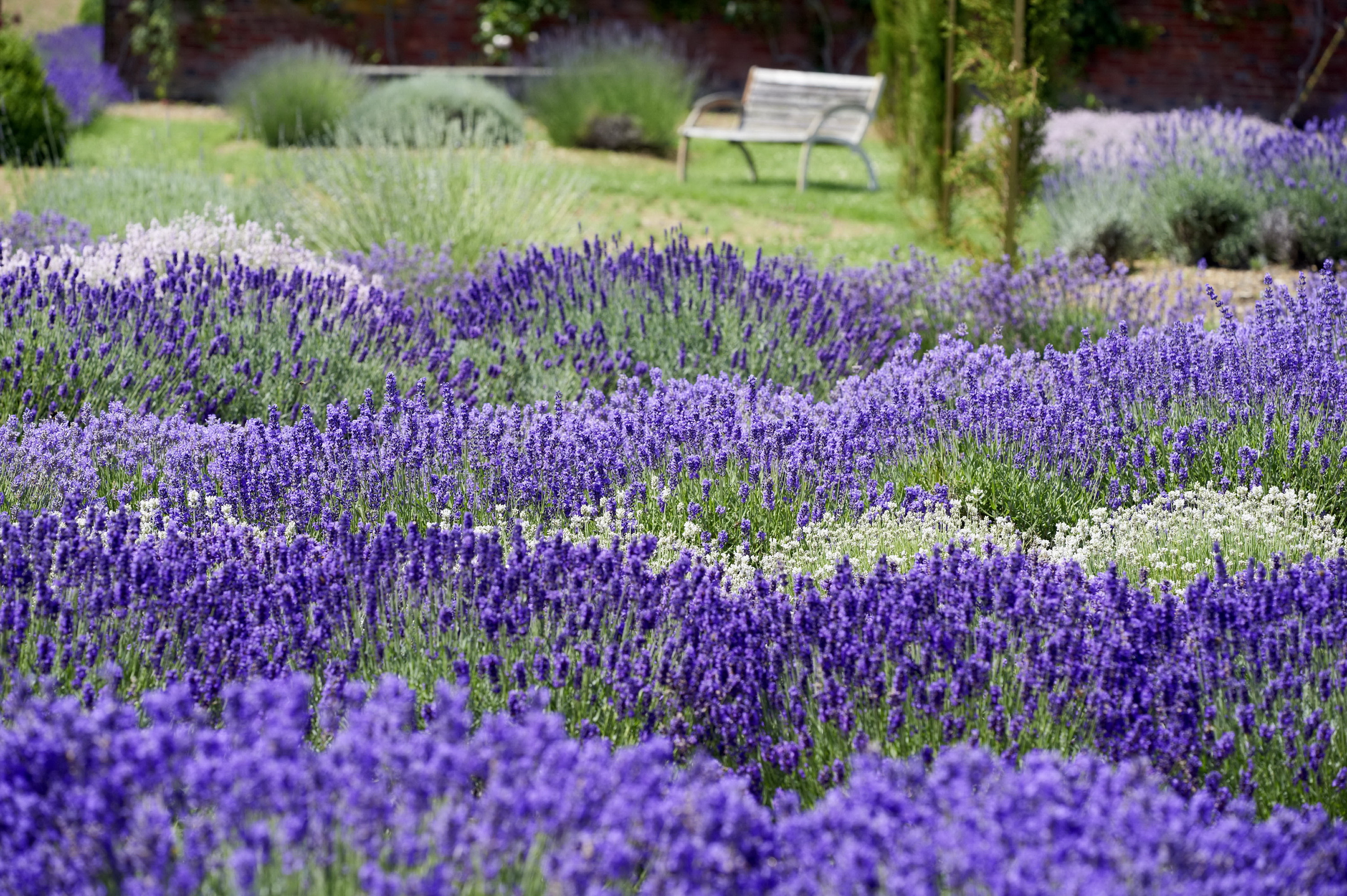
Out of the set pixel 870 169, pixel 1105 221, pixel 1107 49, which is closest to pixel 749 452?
pixel 1105 221

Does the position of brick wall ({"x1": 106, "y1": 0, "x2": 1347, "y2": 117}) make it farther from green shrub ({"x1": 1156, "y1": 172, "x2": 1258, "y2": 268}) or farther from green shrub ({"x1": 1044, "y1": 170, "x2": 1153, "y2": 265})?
green shrub ({"x1": 1156, "y1": 172, "x2": 1258, "y2": 268})

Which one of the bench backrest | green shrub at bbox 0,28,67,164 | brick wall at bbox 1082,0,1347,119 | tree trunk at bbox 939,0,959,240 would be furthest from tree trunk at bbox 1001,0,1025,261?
brick wall at bbox 1082,0,1347,119

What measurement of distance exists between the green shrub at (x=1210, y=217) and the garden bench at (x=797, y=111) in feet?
11.0

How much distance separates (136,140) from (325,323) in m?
8.17

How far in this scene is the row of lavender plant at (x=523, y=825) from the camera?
1.45m

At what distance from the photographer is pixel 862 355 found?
520cm

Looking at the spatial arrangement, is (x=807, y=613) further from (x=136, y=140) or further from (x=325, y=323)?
(x=136, y=140)

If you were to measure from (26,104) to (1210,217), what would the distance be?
9.25m

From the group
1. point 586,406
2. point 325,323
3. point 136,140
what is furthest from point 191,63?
point 586,406

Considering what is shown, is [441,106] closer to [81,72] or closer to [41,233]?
[81,72]

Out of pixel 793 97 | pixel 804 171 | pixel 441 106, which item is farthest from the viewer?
pixel 793 97

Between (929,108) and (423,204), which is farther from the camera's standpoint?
(929,108)

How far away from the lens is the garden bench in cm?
1094

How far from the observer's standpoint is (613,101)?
1248 cm
